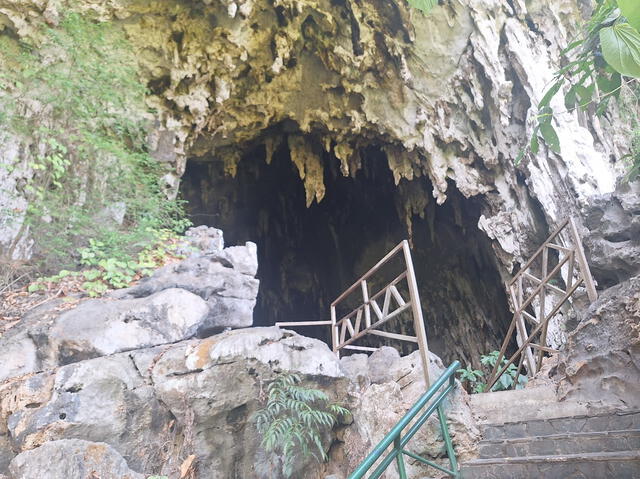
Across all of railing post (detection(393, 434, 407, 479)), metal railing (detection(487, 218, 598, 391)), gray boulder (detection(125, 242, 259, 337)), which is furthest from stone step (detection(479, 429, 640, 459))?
gray boulder (detection(125, 242, 259, 337))

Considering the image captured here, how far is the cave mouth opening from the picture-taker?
9148 mm

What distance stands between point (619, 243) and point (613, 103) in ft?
14.1

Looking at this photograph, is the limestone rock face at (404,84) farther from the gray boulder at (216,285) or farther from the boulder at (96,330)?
the boulder at (96,330)

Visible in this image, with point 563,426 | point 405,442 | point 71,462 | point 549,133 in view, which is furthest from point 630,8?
point 71,462

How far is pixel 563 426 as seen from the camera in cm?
238

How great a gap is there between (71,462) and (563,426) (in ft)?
9.18

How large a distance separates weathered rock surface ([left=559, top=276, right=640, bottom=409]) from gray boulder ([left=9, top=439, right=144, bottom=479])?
2871 mm

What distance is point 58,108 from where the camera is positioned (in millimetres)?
4703

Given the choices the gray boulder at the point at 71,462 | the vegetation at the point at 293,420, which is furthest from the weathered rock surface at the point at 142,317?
the vegetation at the point at 293,420

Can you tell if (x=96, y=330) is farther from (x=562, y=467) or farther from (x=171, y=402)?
(x=562, y=467)

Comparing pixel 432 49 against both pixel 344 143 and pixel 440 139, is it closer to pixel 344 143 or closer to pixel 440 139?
pixel 440 139

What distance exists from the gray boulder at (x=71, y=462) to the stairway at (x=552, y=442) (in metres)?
2.01

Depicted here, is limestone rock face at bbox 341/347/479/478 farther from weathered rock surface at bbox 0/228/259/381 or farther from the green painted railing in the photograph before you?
weathered rock surface at bbox 0/228/259/381

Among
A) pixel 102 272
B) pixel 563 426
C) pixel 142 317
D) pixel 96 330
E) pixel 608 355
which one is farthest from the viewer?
pixel 102 272
